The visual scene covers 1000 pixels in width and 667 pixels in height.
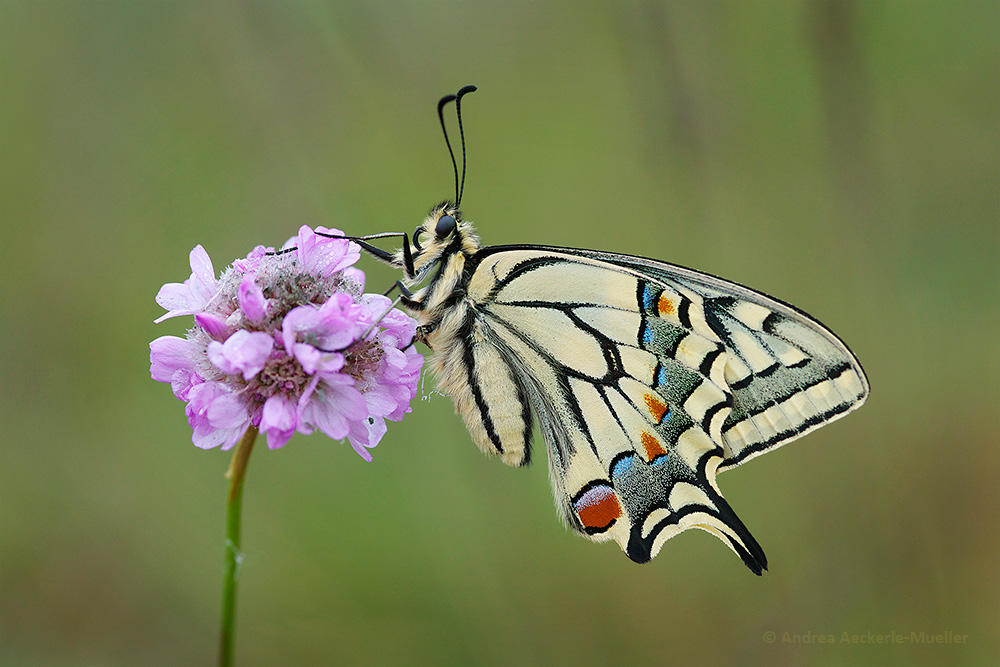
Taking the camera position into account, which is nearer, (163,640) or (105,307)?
(163,640)

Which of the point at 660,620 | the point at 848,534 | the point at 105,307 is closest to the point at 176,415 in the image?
the point at 105,307

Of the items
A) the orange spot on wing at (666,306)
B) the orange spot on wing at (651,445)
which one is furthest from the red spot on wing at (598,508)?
the orange spot on wing at (666,306)

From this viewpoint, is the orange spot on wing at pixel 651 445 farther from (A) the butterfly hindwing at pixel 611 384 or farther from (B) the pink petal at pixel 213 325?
(B) the pink petal at pixel 213 325

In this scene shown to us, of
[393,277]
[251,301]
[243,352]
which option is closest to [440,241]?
[251,301]

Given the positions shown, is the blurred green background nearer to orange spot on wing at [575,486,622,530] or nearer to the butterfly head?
orange spot on wing at [575,486,622,530]

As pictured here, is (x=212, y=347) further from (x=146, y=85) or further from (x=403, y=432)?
(x=146, y=85)

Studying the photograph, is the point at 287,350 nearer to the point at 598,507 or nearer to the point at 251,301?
the point at 251,301

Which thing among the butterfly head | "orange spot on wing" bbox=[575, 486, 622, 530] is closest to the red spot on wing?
"orange spot on wing" bbox=[575, 486, 622, 530]
